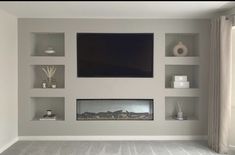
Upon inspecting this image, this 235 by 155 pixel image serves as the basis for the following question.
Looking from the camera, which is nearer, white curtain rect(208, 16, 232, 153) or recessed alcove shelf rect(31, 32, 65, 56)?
white curtain rect(208, 16, 232, 153)

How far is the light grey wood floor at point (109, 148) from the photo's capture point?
5461 millimetres

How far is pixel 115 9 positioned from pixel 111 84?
1.59 metres

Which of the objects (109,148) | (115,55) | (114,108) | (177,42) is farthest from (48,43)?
(177,42)

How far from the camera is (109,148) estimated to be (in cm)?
574

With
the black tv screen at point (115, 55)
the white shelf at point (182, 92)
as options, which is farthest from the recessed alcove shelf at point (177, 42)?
the white shelf at point (182, 92)

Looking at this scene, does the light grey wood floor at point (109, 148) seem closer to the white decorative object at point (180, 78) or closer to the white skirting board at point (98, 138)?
the white skirting board at point (98, 138)

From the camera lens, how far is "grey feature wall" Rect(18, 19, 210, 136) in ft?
20.9

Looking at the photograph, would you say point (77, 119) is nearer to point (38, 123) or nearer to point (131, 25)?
point (38, 123)

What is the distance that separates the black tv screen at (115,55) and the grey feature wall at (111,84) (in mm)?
118

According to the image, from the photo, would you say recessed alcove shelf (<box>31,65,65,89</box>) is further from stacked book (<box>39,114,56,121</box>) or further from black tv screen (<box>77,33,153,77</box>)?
stacked book (<box>39,114,56,121</box>)

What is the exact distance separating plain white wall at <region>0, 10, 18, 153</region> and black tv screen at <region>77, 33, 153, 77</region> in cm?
125

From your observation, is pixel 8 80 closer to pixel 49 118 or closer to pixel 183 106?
pixel 49 118

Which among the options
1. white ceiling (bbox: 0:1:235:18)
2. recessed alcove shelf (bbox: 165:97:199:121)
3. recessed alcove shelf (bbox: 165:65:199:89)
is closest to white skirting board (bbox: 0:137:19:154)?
white ceiling (bbox: 0:1:235:18)

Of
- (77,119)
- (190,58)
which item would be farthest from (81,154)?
(190,58)
